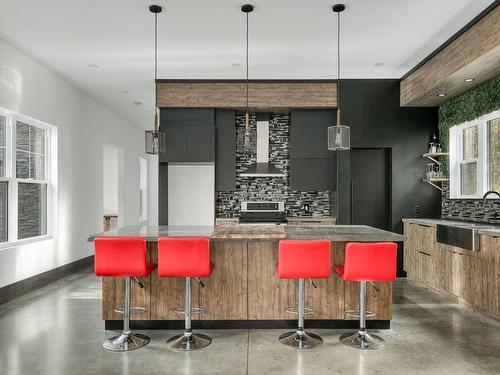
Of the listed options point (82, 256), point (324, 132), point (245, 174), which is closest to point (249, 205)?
point (245, 174)

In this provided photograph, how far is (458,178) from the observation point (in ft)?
20.1

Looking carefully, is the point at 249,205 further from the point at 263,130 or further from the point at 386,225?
the point at 386,225

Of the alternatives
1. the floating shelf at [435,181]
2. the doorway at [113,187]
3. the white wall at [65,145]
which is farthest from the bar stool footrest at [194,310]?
the doorway at [113,187]

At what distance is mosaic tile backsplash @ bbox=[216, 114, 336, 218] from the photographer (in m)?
7.18

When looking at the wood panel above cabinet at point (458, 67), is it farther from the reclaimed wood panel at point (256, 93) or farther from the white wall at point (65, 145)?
the white wall at point (65, 145)

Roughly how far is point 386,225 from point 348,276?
3.67 meters

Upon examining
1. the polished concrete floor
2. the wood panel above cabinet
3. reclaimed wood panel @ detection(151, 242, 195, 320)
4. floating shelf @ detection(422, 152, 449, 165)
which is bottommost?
the polished concrete floor

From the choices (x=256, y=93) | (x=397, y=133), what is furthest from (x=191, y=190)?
(x=397, y=133)

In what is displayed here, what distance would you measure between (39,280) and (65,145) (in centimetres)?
211

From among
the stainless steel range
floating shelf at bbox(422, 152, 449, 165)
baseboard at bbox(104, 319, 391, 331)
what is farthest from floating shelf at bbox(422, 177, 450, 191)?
baseboard at bbox(104, 319, 391, 331)

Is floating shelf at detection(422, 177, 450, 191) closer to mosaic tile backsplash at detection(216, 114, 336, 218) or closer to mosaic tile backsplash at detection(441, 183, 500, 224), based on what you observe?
mosaic tile backsplash at detection(441, 183, 500, 224)

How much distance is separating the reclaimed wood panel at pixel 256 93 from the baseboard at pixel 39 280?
9.88ft

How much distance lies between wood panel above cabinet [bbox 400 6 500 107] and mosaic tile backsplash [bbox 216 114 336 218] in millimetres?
2013

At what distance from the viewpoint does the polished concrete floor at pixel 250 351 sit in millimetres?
3117
